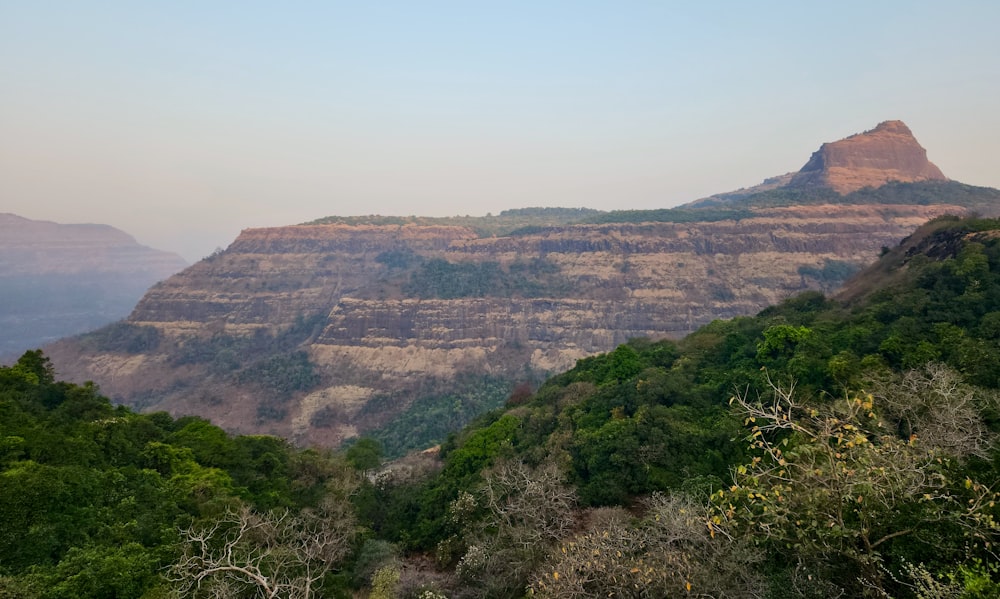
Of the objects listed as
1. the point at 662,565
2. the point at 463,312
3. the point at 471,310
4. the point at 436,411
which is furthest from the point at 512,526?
the point at 471,310

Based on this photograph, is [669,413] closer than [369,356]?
Yes

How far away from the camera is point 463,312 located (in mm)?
113188

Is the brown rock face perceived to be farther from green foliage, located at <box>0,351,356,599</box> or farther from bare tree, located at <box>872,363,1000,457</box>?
green foliage, located at <box>0,351,356,599</box>

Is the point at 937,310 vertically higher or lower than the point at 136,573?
higher

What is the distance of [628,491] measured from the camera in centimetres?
2220

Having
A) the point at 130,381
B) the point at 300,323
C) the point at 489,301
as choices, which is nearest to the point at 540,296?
the point at 489,301

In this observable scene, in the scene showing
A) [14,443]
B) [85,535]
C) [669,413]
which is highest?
[14,443]

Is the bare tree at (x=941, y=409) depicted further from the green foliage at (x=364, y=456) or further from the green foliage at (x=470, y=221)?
the green foliage at (x=470, y=221)

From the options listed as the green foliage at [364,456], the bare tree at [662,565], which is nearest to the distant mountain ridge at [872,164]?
the green foliage at [364,456]

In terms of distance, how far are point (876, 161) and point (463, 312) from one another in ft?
379

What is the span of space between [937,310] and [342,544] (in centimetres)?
3022

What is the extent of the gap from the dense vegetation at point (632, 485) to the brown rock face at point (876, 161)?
113 m

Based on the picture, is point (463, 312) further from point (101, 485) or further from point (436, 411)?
point (101, 485)

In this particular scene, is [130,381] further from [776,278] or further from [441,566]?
[776,278]
